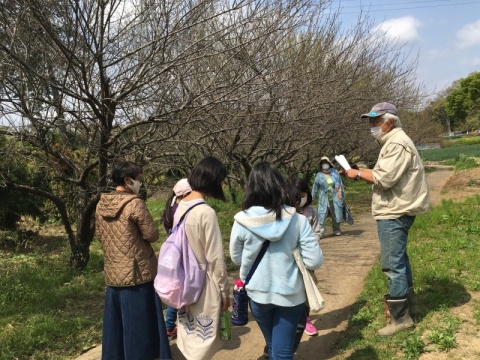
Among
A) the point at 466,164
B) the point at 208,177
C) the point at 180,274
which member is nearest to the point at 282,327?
the point at 180,274

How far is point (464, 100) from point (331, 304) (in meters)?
72.5

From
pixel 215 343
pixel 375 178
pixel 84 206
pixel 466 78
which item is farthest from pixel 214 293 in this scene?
pixel 466 78

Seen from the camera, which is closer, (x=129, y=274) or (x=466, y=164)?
(x=129, y=274)

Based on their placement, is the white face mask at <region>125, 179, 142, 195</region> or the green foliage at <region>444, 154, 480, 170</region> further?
the green foliage at <region>444, 154, 480, 170</region>

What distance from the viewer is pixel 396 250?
327cm

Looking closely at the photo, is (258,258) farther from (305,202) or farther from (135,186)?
(305,202)

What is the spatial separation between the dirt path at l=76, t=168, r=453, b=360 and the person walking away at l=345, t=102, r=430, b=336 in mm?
606

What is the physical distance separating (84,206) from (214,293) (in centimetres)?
398

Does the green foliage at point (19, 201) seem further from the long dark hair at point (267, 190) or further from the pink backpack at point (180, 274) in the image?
the long dark hair at point (267, 190)

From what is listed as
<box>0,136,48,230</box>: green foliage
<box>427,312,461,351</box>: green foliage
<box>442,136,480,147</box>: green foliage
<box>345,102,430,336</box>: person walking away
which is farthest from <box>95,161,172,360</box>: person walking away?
<box>442,136,480,147</box>: green foliage

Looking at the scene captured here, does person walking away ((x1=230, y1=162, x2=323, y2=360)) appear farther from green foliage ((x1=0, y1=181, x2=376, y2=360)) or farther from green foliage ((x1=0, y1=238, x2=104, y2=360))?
green foliage ((x1=0, y1=238, x2=104, y2=360))

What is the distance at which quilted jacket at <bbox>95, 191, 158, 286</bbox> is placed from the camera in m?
2.94

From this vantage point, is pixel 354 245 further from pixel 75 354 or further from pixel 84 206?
pixel 75 354

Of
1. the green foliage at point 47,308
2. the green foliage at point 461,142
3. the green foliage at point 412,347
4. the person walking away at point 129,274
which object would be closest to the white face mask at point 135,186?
the person walking away at point 129,274
